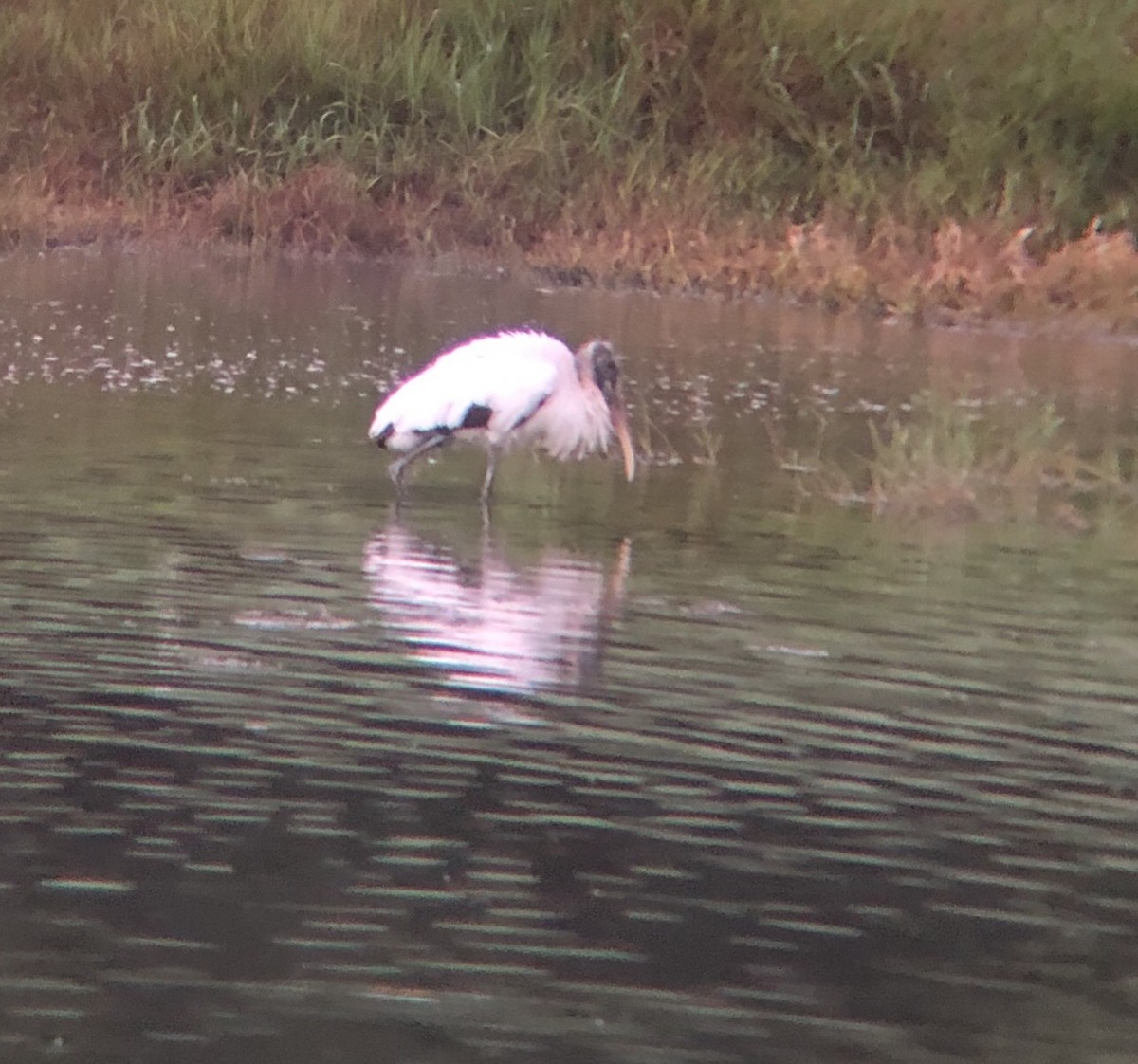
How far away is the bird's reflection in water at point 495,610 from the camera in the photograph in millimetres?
7266

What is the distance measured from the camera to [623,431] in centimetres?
1144

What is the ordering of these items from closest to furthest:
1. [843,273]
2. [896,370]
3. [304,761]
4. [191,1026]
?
[191,1026] < [304,761] < [896,370] < [843,273]

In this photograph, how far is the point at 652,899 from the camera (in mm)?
5305

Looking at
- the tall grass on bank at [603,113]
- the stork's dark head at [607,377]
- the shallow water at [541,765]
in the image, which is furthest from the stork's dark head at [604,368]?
the tall grass on bank at [603,113]

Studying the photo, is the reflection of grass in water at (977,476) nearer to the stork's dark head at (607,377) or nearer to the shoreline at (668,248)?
the stork's dark head at (607,377)

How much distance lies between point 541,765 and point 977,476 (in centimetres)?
531

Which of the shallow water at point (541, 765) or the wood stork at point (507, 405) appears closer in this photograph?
the shallow water at point (541, 765)

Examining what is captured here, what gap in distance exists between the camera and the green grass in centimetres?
2017

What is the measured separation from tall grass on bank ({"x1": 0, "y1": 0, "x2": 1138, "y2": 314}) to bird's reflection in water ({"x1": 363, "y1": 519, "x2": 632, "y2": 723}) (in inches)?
418

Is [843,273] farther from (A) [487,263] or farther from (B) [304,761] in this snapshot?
(B) [304,761]

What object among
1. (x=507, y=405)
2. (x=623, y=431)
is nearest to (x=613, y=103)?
(x=623, y=431)

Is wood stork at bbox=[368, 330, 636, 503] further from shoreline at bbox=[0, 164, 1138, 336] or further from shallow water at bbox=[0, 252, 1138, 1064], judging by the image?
shoreline at bbox=[0, 164, 1138, 336]

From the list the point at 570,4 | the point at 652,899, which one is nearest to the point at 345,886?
the point at 652,899

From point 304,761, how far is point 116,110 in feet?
51.7
